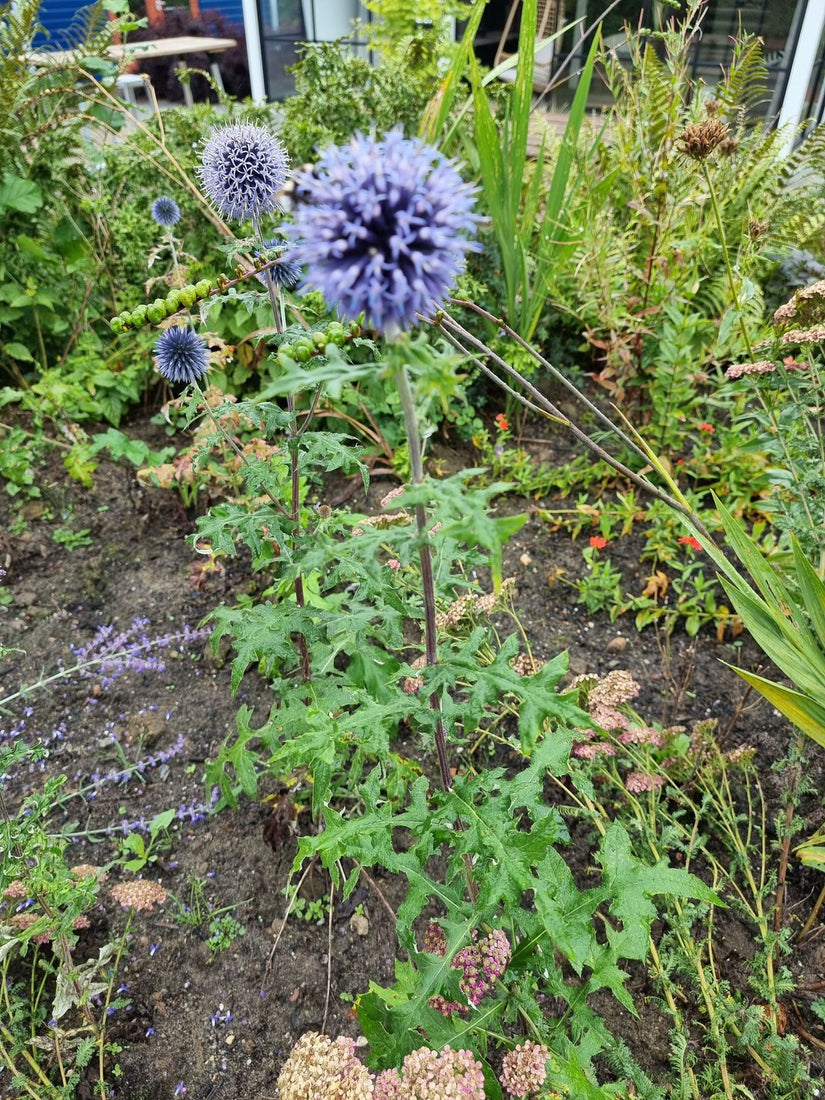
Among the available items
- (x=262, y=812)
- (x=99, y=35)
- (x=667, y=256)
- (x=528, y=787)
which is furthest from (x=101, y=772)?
(x=99, y=35)

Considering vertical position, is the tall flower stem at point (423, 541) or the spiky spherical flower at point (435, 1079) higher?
the tall flower stem at point (423, 541)

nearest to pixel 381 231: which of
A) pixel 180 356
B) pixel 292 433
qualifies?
pixel 292 433

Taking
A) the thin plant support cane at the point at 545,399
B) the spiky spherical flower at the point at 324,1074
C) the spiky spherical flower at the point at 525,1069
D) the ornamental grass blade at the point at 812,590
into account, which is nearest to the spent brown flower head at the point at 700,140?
the thin plant support cane at the point at 545,399

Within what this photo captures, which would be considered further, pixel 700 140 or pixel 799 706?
pixel 700 140

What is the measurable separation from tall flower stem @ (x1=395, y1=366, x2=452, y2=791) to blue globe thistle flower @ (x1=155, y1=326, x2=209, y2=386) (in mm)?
949

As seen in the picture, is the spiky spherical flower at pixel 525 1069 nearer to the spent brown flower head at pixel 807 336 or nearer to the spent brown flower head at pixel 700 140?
the spent brown flower head at pixel 807 336

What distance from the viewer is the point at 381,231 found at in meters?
0.87

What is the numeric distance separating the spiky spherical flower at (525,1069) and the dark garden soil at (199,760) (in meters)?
0.50

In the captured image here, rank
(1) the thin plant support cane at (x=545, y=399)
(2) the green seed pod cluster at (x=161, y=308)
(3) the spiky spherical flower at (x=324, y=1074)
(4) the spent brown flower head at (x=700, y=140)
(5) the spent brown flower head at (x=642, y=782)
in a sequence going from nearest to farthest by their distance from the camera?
(3) the spiky spherical flower at (x=324, y=1074) → (2) the green seed pod cluster at (x=161, y=308) → (1) the thin plant support cane at (x=545, y=399) → (5) the spent brown flower head at (x=642, y=782) → (4) the spent brown flower head at (x=700, y=140)

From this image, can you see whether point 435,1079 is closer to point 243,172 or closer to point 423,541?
point 423,541

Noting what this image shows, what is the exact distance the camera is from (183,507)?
2.95 m

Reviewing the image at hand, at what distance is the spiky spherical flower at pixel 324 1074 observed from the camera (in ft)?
3.52

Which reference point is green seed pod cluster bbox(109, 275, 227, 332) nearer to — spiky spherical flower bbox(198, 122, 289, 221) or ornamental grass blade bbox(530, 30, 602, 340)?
spiky spherical flower bbox(198, 122, 289, 221)

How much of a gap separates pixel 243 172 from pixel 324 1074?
1.73m
